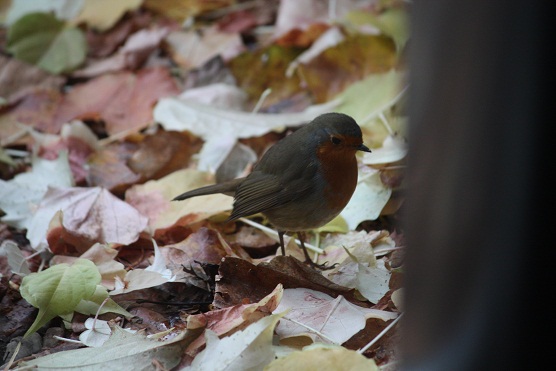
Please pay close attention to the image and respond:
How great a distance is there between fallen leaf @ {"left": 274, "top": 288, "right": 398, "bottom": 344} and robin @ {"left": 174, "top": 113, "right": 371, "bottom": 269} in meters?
0.46

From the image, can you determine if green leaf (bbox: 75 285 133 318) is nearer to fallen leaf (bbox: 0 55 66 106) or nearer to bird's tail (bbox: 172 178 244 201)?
bird's tail (bbox: 172 178 244 201)

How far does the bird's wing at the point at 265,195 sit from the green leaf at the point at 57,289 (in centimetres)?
65

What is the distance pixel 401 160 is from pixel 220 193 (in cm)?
77

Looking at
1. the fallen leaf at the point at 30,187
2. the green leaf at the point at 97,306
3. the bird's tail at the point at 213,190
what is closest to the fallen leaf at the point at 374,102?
the bird's tail at the point at 213,190

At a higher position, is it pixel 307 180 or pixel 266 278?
pixel 307 180

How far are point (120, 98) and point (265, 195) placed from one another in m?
1.67

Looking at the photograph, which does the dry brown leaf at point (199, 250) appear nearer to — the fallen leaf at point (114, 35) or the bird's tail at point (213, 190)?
the bird's tail at point (213, 190)

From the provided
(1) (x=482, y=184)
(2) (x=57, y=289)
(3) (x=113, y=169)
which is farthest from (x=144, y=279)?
(1) (x=482, y=184)

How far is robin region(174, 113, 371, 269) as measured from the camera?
2834 mm

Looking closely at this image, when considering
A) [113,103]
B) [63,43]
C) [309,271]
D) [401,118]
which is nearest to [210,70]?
[113,103]

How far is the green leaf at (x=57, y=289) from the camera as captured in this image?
2416mm

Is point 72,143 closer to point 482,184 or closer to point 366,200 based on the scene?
point 366,200

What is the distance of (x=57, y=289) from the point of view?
96.0 inches

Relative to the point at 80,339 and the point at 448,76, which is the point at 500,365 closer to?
the point at 448,76
